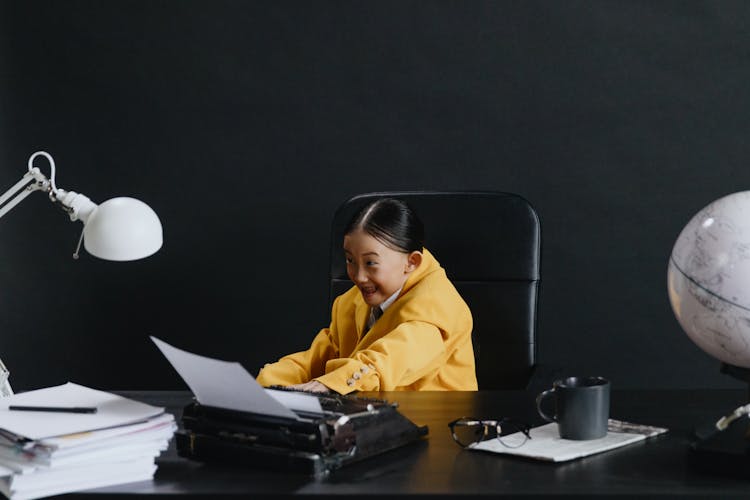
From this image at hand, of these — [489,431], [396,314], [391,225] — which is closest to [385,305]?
[396,314]

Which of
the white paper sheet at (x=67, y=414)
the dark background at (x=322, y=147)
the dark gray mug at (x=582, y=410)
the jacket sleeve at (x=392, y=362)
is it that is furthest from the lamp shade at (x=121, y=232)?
the dark background at (x=322, y=147)

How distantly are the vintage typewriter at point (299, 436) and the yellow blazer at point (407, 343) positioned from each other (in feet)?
1.87

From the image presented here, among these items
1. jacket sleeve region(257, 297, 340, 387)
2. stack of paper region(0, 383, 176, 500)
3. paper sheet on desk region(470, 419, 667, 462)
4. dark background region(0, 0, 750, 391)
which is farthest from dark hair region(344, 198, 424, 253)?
stack of paper region(0, 383, 176, 500)

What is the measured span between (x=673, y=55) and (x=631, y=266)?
595 millimetres

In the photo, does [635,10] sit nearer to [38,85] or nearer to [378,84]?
[378,84]

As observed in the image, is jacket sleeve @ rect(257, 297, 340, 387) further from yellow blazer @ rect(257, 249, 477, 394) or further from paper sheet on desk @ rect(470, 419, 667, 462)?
paper sheet on desk @ rect(470, 419, 667, 462)

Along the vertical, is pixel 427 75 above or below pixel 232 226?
above

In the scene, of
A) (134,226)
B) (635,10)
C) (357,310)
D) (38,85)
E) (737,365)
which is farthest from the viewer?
(38,85)

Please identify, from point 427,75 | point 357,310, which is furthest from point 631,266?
point 357,310

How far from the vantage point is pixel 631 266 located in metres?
2.90

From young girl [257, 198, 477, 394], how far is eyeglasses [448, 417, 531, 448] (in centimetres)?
55

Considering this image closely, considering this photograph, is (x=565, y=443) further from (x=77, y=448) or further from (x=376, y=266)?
(x=376, y=266)

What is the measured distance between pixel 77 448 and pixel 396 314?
1030 mm

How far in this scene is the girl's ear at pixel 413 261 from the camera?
2.20m
